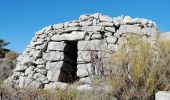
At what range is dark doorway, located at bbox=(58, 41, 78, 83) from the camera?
44.8ft

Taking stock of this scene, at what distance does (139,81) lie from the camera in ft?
23.0

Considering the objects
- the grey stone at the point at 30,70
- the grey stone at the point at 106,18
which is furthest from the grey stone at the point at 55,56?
the grey stone at the point at 106,18

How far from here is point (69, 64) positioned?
14.2 m

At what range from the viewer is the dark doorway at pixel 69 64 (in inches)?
537

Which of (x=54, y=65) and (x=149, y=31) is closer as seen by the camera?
(x=149, y=31)

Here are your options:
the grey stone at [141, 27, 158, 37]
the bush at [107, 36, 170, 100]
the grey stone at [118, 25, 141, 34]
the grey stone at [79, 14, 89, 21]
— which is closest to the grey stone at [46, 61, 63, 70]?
the grey stone at [79, 14, 89, 21]

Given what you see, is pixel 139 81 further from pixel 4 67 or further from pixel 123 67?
pixel 4 67

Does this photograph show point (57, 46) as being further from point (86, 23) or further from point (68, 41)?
point (86, 23)

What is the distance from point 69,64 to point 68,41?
83 centimetres

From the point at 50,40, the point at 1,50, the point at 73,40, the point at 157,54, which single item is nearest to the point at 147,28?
the point at 73,40

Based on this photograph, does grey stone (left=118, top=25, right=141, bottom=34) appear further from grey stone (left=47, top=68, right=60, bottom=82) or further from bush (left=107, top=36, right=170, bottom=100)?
bush (left=107, top=36, right=170, bottom=100)

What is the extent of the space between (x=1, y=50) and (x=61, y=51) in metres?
11.2

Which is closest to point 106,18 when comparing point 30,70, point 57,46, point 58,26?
point 58,26

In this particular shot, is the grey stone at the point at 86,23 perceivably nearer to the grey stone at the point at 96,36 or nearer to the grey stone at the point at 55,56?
the grey stone at the point at 96,36
